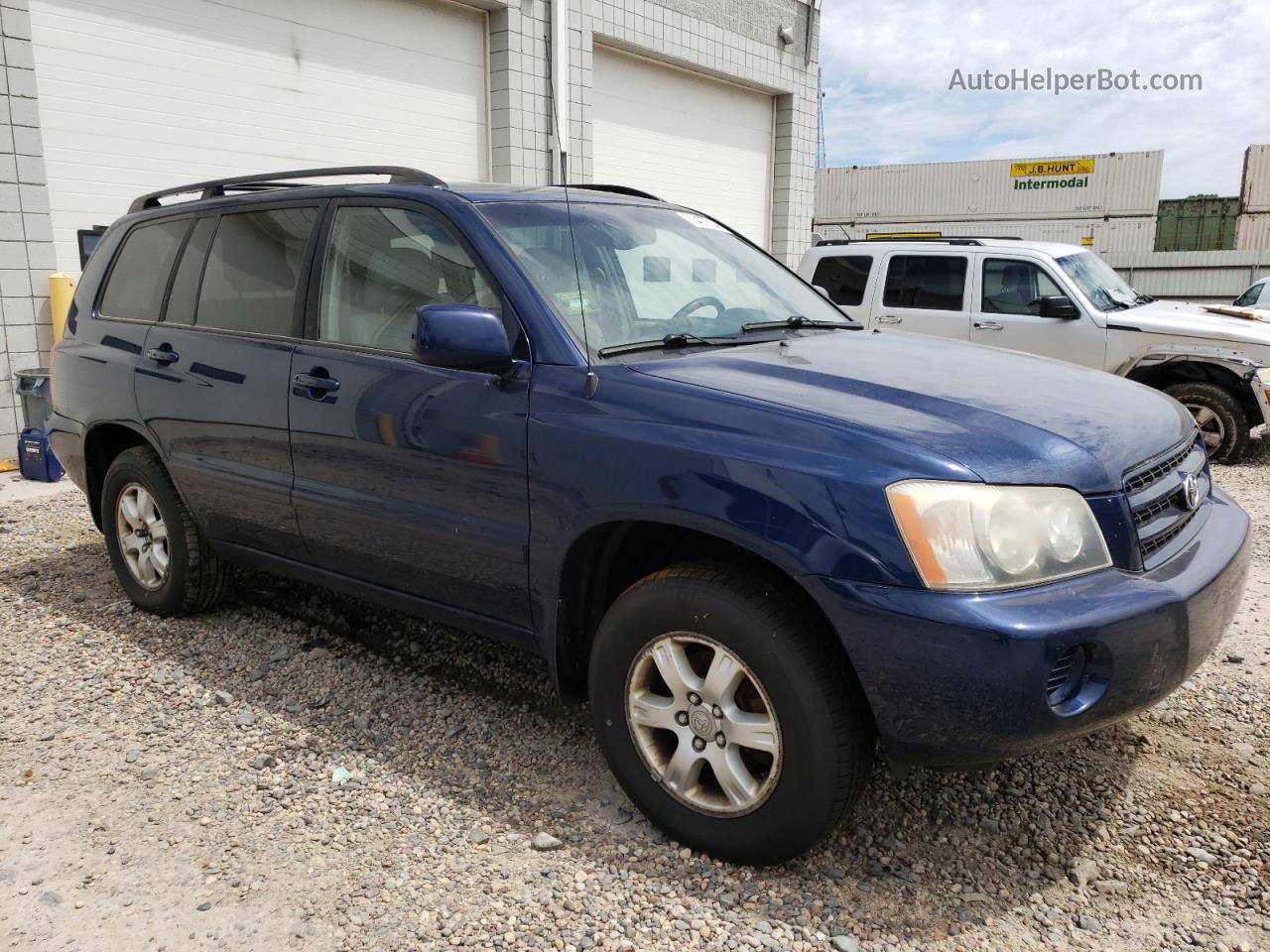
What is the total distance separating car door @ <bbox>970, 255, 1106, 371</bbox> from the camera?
8.23 meters

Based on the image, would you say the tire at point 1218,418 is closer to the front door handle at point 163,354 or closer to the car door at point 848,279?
the car door at point 848,279

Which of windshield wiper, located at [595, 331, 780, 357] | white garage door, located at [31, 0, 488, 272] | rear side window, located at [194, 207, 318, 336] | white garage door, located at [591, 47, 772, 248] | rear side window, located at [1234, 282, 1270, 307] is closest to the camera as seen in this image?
windshield wiper, located at [595, 331, 780, 357]

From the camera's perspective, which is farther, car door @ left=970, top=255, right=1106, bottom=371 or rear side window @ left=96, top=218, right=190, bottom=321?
car door @ left=970, top=255, right=1106, bottom=371

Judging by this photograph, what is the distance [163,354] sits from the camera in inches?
158

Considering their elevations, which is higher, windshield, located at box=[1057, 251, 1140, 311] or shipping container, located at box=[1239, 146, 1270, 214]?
shipping container, located at box=[1239, 146, 1270, 214]

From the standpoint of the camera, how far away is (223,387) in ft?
12.2

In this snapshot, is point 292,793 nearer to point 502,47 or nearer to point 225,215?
point 225,215

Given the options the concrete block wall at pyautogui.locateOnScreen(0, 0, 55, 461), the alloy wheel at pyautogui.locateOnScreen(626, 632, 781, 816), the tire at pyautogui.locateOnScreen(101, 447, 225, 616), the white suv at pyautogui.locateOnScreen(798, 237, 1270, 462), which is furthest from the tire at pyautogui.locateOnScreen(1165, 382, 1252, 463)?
the concrete block wall at pyautogui.locateOnScreen(0, 0, 55, 461)

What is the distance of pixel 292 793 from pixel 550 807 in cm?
78

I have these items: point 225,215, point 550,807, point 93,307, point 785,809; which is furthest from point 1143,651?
point 93,307

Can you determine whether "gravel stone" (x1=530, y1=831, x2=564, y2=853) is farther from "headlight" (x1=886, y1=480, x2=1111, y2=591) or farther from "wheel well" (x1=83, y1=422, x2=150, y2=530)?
"wheel well" (x1=83, y1=422, x2=150, y2=530)

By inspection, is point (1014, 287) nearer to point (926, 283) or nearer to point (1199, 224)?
point (926, 283)

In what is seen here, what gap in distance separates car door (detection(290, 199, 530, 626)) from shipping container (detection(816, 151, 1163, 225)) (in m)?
30.3

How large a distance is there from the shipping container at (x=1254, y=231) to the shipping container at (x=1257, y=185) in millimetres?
142
